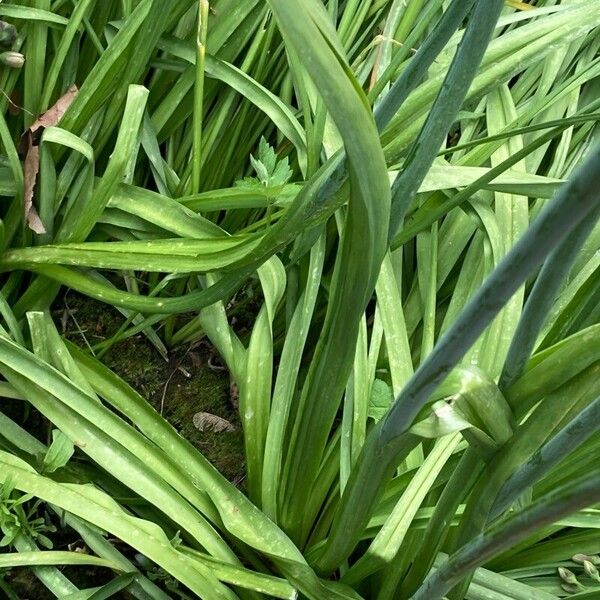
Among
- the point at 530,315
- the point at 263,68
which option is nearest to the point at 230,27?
the point at 263,68

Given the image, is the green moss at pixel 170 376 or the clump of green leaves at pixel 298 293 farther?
the green moss at pixel 170 376

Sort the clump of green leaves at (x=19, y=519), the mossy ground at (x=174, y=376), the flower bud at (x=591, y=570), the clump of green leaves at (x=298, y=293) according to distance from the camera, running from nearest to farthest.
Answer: the clump of green leaves at (x=298, y=293)
the clump of green leaves at (x=19, y=519)
the flower bud at (x=591, y=570)
the mossy ground at (x=174, y=376)

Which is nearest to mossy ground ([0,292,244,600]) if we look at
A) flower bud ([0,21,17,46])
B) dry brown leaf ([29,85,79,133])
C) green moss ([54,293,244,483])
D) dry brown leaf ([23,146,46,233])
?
green moss ([54,293,244,483])

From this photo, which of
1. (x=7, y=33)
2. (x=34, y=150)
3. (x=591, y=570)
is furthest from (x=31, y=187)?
(x=591, y=570)

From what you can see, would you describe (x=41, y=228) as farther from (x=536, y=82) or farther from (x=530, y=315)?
(x=536, y=82)

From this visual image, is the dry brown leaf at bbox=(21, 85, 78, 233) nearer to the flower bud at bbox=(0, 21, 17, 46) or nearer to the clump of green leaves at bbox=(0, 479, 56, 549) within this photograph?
the flower bud at bbox=(0, 21, 17, 46)

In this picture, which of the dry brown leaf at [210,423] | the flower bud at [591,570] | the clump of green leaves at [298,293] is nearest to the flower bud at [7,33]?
A: the clump of green leaves at [298,293]

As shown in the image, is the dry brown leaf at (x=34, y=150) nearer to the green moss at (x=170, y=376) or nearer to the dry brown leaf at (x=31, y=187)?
the dry brown leaf at (x=31, y=187)
